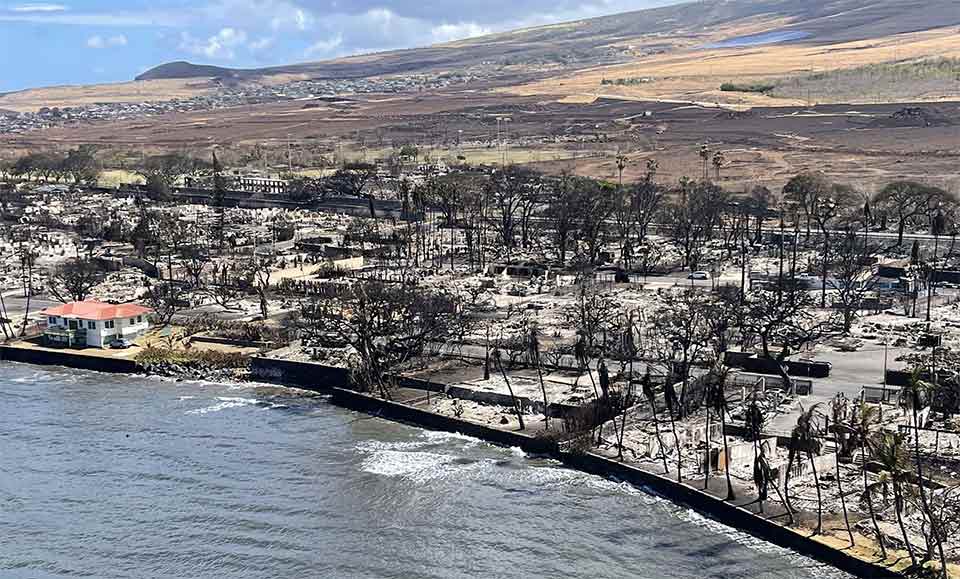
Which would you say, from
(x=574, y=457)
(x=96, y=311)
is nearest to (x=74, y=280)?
(x=96, y=311)

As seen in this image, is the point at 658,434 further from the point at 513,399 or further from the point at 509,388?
the point at 509,388

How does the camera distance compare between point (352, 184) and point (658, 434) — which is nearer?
point (658, 434)

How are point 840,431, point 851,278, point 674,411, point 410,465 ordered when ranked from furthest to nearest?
point 851,278
point 674,411
point 410,465
point 840,431

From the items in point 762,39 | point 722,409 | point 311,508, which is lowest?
point 311,508

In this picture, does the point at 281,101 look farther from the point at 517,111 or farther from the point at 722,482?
the point at 722,482

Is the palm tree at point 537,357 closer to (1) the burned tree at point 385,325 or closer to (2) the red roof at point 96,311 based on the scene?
(1) the burned tree at point 385,325

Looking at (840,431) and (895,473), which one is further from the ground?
(895,473)

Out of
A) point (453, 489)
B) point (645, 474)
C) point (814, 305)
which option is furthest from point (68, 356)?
point (814, 305)

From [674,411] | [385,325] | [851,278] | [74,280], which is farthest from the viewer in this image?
[74,280]

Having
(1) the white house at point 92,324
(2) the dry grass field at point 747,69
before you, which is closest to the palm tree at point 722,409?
(1) the white house at point 92,324
